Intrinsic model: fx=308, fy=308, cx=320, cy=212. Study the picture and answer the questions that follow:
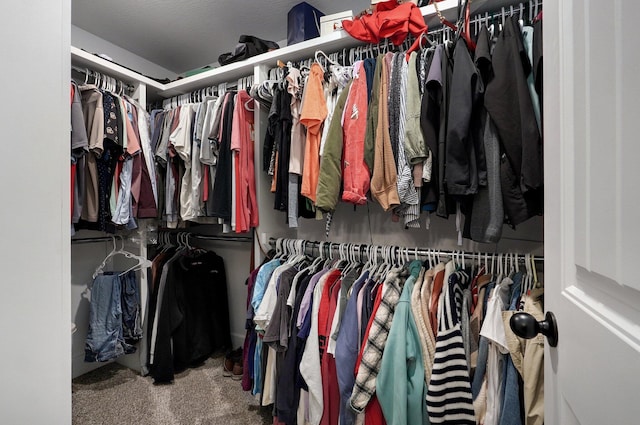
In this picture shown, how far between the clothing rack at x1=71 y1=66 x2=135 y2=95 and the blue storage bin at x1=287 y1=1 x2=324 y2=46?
45.1 inches

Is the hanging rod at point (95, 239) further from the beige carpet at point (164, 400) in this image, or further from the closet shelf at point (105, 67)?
the closet shelf at point (105, 67)

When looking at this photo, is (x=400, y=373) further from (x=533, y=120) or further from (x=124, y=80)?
(x=124, y=80)

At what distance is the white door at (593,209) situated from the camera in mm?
339

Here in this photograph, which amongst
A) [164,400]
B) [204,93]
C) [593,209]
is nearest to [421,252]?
[593,209]

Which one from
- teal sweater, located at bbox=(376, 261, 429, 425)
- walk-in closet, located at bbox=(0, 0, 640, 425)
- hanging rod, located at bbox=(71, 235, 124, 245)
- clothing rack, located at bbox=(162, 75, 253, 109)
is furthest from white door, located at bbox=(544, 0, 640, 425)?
→ hanging rod, located at bbox=(71, 235, 124, 245)

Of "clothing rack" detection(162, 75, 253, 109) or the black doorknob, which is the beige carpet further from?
"clothing rack" detection(162, 75, 253, 109)

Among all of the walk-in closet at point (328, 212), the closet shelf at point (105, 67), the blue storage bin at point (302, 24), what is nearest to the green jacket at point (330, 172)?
the walk-in closet at point (328, 212)

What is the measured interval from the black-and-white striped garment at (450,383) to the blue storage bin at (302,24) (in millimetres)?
1685

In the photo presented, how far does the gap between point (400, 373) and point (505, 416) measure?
13.5 inches

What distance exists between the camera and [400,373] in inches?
45.0

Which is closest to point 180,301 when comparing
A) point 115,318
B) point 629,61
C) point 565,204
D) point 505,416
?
point 115,318

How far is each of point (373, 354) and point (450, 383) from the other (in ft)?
0.93

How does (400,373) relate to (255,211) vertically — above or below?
below

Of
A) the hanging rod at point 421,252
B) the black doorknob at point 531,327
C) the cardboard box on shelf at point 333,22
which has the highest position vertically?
the cardboard box on shelf at point 333,22
